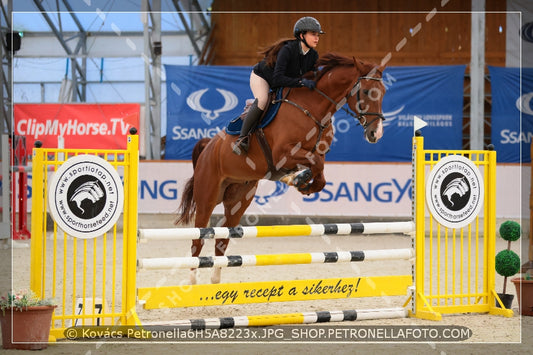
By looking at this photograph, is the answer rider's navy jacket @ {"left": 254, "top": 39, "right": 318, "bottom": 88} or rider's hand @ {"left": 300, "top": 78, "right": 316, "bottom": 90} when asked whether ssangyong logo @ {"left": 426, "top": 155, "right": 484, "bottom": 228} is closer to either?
rider's hand @ {"left": 300, "top": 78, "right": 316, "bottom": 90}

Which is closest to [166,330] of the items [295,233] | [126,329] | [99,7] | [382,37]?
[126,329]

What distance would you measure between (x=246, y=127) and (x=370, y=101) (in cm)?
91

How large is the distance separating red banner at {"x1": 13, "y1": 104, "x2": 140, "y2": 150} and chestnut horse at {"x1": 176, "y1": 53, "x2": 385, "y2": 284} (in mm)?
6469

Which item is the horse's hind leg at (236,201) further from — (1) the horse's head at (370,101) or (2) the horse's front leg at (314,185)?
(1) the horse's head at (370,101)

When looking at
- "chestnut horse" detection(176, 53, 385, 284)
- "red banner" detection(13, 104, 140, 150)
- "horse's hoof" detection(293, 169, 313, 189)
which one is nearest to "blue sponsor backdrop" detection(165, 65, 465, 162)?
"red banner" detection(13, 104, 140, 150)

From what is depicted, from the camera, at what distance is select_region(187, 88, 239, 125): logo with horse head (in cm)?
1138

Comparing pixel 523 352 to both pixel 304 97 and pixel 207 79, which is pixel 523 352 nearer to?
pixel 304 97

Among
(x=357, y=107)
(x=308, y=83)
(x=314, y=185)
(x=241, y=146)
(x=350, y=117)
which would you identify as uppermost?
(x=350, y=117)

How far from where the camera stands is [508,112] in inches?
451

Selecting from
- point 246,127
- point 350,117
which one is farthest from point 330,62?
point 350,117

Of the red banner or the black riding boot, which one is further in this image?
the red banner

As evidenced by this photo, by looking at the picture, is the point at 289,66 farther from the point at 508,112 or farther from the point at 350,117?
the point at 508,112

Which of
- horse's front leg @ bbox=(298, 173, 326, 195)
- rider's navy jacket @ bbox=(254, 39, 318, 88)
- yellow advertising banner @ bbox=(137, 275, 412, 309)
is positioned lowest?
yellow advertising banner @ bbox=(137, 275, 412, 309)

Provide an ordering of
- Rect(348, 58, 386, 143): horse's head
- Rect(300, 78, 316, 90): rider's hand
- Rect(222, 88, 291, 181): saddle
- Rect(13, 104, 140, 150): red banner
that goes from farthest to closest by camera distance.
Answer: Rect(13, 104, 140, 150): red banner, Rect(222, 88, 291, 181): saddle, Rect(300, 78, 316, 90): rider's hand, Rect(348, 58, 386, 143): horse's head
